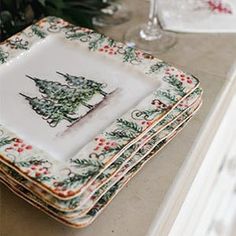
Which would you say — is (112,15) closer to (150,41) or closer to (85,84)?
(150,41)

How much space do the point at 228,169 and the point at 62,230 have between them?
34 cm

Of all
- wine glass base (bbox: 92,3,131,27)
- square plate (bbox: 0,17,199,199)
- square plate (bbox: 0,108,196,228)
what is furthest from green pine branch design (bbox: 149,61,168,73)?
wine glass base (bbox: 92,3,131,27)

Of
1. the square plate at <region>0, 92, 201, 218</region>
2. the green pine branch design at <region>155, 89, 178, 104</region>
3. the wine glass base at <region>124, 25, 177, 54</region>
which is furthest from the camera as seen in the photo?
the wine glass base at <region>124, 25, 177, 54</region>

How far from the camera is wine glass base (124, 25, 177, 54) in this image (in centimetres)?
80

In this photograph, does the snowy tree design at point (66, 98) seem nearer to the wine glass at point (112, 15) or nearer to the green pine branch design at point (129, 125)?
the green pine branch design at point (129, 125)

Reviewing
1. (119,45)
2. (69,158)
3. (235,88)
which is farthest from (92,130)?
(235,88)

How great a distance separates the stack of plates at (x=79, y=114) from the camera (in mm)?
502

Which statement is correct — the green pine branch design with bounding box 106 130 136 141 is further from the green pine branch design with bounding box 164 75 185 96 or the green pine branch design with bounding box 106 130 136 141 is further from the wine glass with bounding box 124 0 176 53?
the wine glass with bounding box 124 0 176 53

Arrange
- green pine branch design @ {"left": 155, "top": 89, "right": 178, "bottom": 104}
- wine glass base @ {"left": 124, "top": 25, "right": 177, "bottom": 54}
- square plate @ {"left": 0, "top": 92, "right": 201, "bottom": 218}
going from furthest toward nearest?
wine glass base @ {"left": 124, "top": 25, "right": 177, "bottom": 54}, green pine branch design @ {"left": 155, "top": 89, "right": 178, "bottom": 104}, square plate @ {"left": 0, "top": 92, "right": 201, "bottom": 218}

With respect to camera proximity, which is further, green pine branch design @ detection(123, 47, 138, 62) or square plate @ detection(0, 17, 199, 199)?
green pine branch design @ detection(123, 47, 138, 62)

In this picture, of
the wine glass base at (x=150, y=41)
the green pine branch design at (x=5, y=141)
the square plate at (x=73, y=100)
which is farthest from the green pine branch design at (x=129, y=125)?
the wine glass base at (x=150, y=41)

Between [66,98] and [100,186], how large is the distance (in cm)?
14

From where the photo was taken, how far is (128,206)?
56cm

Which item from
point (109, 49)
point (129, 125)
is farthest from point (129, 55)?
point (129, 125)
